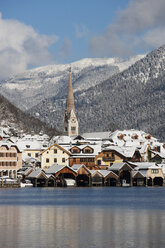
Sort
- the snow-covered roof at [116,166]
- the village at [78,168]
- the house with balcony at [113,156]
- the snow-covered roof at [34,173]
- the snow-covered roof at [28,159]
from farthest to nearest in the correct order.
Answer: the snow-covered roof at [28,159] < the house with balcony at [113,156] < the snow-covered roof at [116,166] < the village at [78,168] < the snow-covered roof at [34,173]

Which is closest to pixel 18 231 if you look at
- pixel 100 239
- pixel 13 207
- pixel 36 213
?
pixel 100 239

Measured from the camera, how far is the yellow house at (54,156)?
17988 centimetres

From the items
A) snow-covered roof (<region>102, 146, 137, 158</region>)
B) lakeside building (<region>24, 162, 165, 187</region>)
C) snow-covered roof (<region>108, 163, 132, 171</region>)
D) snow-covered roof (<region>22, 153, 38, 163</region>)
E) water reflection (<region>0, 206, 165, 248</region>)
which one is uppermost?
snow-covered roof (<region>102, 146, 137, 158</region>)

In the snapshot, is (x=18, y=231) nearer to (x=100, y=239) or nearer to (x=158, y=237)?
(x=100, y=239)

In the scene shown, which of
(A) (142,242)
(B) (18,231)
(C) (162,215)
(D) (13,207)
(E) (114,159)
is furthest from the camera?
(E) (114,159)

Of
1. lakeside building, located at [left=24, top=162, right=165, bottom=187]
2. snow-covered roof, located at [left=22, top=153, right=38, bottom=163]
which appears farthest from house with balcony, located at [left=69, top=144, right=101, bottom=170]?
snow-covered roof, located at [left=22, top=153, right=38, bottom=163]

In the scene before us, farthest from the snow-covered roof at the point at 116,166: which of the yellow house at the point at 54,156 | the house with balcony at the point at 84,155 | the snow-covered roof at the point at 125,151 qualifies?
the yellow house at the point at 54,156

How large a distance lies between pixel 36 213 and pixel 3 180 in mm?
83024

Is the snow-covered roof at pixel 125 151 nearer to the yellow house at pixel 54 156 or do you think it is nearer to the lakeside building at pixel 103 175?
the lakeside building at pixel 103 175

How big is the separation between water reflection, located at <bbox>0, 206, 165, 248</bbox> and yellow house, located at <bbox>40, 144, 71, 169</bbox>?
96.7m

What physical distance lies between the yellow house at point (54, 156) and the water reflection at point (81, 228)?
96.7 m

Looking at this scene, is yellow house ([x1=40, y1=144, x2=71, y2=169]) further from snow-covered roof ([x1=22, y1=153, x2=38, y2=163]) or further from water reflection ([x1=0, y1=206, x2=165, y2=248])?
water reflection ([x1=0, y1=206, x2=165, y2=248])

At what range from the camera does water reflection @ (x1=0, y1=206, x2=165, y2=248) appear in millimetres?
52344

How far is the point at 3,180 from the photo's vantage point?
158750 millimetres
